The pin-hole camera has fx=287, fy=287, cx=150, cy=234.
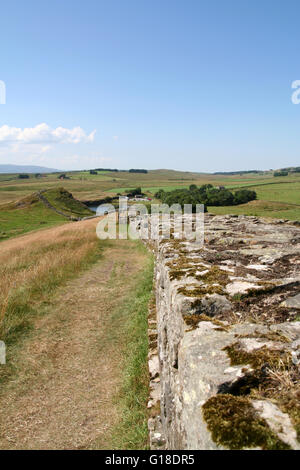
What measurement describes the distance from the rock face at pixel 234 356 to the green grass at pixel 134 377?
0.80 feet

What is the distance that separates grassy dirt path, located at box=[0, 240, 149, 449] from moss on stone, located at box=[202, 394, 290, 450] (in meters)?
2.70

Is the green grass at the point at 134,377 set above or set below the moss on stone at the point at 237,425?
below

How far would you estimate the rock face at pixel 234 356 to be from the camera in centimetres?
176

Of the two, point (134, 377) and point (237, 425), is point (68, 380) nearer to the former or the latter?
point (134, 377)

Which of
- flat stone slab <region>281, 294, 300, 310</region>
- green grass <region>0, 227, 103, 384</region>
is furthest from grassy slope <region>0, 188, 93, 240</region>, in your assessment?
flat stone slab <region>281, 294, 300, 310</region>

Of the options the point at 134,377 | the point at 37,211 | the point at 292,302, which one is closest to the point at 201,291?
the point at 292,302

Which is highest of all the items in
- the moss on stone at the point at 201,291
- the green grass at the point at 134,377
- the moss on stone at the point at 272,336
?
the moss on stone at the point at 201,291

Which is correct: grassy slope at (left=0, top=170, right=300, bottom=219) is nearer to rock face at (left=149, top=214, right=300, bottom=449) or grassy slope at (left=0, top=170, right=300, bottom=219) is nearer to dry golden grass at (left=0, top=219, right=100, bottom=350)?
dry golden grass at (left=0, top=219, right=100, bottom=350)

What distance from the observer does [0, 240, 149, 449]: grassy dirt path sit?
13.3 feet

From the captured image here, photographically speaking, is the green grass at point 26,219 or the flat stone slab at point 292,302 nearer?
the flat stone slab at point 292,302

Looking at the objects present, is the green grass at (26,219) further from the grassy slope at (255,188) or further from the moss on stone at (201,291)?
the moss on stone at (201,291)

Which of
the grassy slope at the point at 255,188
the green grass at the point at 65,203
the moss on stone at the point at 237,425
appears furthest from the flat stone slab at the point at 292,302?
the green grass at the point at 65,203

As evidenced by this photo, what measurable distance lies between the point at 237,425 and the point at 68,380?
4.19m

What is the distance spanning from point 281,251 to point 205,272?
170 centimetres
